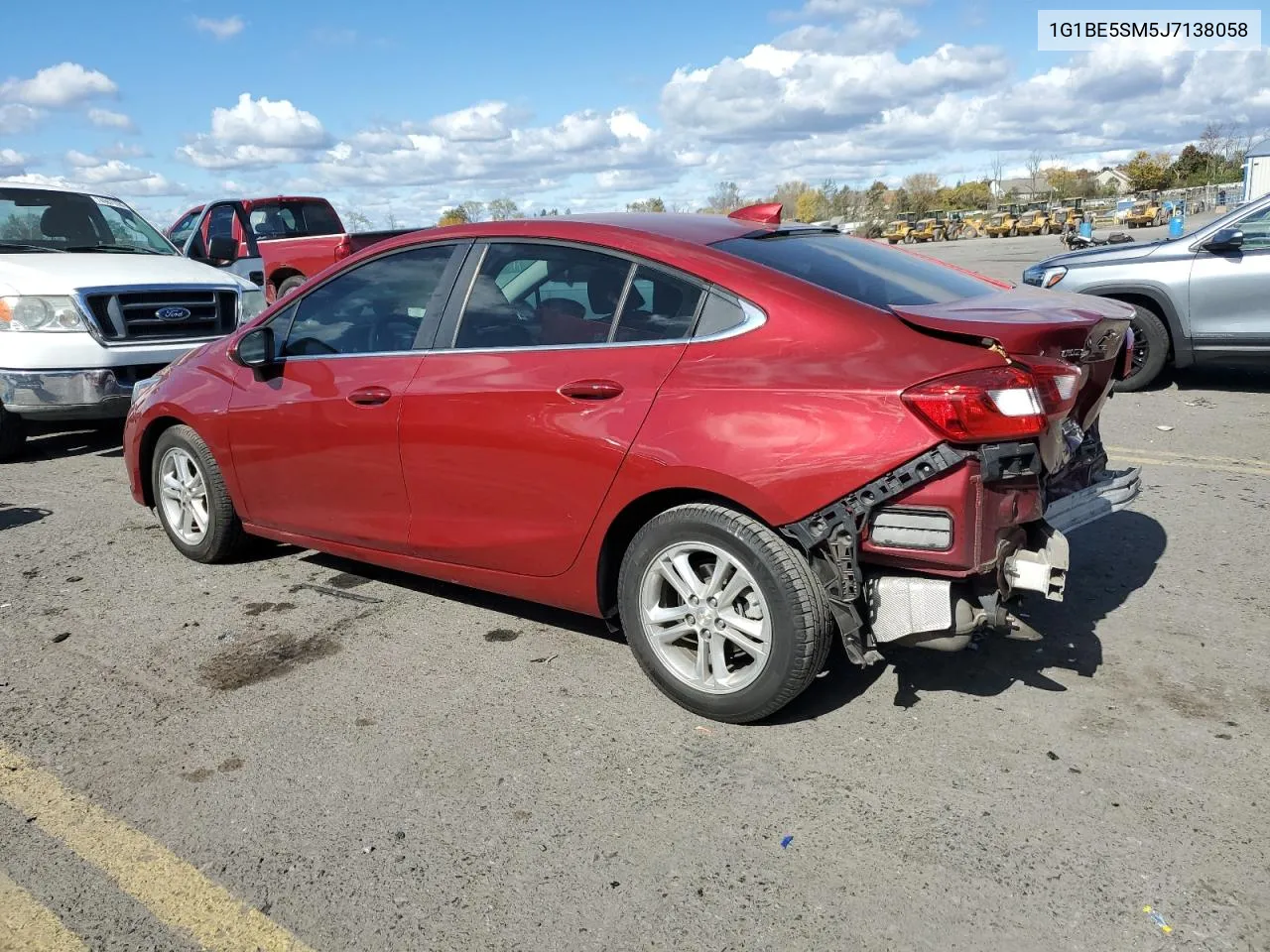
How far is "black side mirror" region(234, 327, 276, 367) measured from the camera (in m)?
4.62

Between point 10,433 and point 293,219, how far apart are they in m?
8.62

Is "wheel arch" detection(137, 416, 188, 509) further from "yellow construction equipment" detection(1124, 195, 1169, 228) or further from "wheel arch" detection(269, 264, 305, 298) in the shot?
"yellow construction equipment" detection(1124, 195, 1169, 228)

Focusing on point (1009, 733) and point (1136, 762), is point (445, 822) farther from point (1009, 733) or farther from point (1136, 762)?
point (1136, 762)

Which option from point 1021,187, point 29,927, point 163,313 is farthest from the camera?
point 1021,187

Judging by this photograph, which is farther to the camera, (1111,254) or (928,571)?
(1111,254)

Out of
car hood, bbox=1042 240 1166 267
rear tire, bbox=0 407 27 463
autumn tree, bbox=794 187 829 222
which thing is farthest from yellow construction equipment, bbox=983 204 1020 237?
rear tire, bbox=0 407 27 463

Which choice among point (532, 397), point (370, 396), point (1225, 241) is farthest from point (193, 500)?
point (1225, 241)

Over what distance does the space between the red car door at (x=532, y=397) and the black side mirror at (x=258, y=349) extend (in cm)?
97

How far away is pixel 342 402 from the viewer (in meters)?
4.29

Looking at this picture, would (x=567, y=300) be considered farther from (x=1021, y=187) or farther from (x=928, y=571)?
(x=1021, y=187)

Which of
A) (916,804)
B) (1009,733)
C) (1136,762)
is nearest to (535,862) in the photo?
(916,804)

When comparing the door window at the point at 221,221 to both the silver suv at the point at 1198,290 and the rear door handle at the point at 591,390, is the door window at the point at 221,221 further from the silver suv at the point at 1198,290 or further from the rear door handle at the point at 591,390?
the rear door handle at the point at 591,390

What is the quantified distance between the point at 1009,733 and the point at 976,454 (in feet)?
3.20

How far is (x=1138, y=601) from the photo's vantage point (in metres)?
4.31
